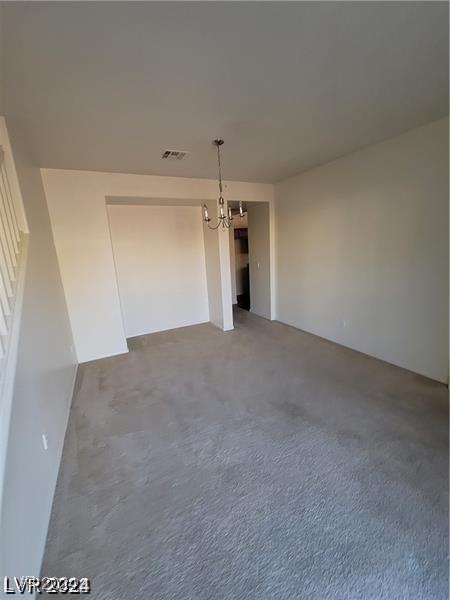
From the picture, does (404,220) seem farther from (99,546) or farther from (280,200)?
(99,546)

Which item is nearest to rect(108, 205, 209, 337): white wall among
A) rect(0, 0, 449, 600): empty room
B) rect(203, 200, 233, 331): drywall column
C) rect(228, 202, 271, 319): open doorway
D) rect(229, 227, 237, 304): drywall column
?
rect(203, 200, 233, 331): drywall column

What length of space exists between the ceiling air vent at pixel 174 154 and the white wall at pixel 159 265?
165 centimetres

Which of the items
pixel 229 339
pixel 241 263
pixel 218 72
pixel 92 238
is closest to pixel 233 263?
pixel 241 263

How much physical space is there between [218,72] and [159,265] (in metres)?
3.49

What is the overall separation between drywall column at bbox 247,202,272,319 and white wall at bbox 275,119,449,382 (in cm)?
59

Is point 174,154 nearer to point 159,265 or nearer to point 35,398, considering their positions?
point 159,265

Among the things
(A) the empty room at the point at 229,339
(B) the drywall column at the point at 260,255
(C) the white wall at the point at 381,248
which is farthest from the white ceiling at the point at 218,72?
(B) the drywall column at the point at 260,255

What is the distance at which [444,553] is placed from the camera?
4.19ft

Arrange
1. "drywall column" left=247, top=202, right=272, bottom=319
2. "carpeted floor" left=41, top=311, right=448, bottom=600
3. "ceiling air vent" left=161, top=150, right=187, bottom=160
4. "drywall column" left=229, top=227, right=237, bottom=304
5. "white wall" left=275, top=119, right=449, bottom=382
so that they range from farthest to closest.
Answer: "drywall column" left=229, top=227, right=237, bottom=304, "drywall column" left=247, top=202, right=272, bottom=319, "ceiling air vent" left=161, top=150, right=187, bottom=160, "white wall" left=275, top=119, right=449, bottom=382, "carpeted floor" left=41, top=311, right=448, bottom=600

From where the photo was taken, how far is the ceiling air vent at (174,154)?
2.92 m

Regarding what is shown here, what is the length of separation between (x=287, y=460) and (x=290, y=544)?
0.55 meters

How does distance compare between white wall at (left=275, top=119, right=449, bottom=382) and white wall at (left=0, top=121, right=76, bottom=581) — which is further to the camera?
white wall at (left=275, top=119, right=449, bottom=382)

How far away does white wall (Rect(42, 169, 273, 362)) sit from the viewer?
3428mm

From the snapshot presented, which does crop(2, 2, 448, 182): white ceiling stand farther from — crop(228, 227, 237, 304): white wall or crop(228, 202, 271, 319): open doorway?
crop(228, 227, 237, 304): white wall
